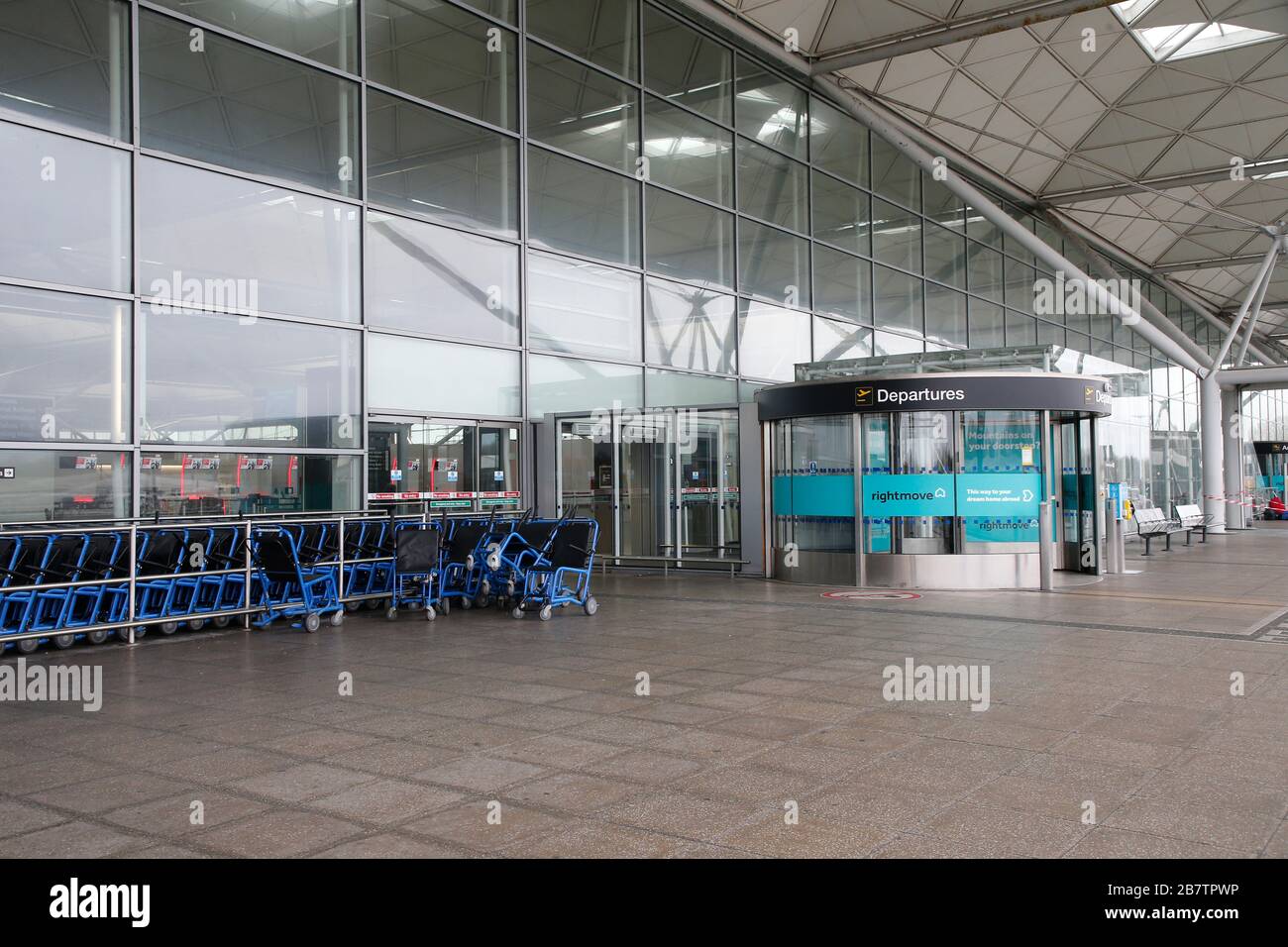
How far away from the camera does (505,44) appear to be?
17188 mm

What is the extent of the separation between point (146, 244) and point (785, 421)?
346 inches

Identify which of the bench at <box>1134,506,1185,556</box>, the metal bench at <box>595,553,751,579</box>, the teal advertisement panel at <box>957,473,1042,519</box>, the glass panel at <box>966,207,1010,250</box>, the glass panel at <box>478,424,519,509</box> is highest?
the glass panel at <box>966,207,1010,250</box>

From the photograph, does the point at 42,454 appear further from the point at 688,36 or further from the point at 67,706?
the point at 688,36

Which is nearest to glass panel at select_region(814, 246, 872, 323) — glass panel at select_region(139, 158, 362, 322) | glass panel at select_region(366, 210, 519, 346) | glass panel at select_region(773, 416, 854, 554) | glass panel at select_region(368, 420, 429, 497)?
glass panel at select_region(773, 416, 854, 554)

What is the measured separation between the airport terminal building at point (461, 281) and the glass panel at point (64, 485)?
0.10 ft

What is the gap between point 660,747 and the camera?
6.08m

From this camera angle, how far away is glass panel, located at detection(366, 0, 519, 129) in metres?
15.4

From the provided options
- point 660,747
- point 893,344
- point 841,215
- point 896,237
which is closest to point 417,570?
point 660,747

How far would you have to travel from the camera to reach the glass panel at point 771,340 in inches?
872

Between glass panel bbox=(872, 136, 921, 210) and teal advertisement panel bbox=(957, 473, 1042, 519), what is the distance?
1341 cm

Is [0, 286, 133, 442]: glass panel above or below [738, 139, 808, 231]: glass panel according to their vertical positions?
below

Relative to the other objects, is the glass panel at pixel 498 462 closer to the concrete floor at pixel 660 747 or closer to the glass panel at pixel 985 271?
the concrete floor at pixel 660 747

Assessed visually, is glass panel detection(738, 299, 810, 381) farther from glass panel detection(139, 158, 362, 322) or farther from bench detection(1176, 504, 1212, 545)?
bench detection(1176, 504, 1212, 545)

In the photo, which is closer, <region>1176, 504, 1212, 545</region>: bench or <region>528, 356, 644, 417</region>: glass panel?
<region>528, 356, 644, 417</region>: glass panel
